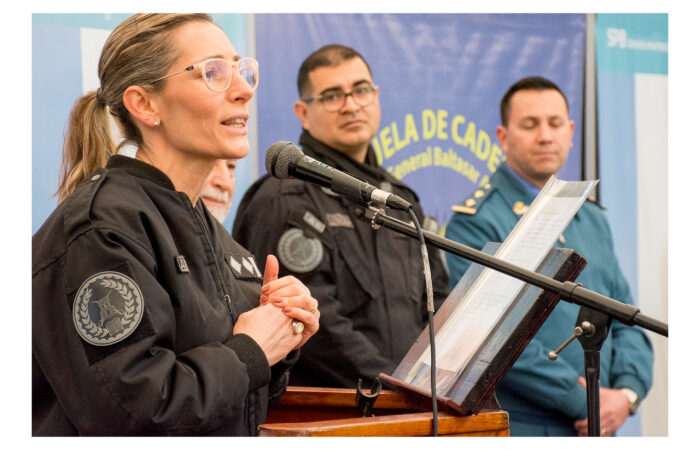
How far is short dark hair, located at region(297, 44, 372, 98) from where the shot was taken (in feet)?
10.0

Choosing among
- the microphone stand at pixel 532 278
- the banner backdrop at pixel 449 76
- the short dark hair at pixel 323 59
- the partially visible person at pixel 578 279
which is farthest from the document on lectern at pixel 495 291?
the banner backdrop at pixel 449 76

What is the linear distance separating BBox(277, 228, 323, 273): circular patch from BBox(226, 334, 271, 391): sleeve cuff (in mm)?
1027

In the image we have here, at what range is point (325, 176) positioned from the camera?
1.55 m

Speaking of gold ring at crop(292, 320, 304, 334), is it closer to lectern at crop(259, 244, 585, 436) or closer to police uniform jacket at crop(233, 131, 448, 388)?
lectern at crop(259, 244, 585, 436)

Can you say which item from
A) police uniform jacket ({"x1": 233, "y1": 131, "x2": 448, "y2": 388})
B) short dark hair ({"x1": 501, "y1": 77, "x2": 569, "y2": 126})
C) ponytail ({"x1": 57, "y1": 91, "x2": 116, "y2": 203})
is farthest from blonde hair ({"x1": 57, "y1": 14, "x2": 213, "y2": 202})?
short dark hair ({"x1": 501, "y1": 77, "x2": 569, "y2": 126})

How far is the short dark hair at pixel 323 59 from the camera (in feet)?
10.0

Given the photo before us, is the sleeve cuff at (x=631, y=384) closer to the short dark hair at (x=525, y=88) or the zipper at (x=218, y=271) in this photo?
the short dark hair at (x=525, y=88)

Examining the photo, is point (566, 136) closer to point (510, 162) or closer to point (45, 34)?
point (510, 162)

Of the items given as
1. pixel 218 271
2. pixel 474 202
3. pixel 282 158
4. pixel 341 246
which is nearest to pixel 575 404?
pixel 474 202

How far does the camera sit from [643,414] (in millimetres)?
3201

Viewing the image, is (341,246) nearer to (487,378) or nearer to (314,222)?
(314,222)

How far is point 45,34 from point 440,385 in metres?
1.74

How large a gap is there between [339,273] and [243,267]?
0.84 m

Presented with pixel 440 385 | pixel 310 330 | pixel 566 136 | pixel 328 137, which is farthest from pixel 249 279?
pixel 566 136
